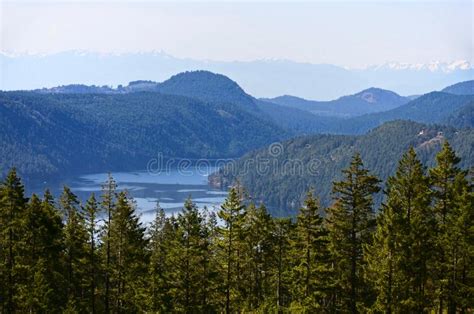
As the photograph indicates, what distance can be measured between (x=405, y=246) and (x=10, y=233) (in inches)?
1137

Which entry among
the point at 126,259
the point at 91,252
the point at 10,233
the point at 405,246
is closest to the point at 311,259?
the point at 405,246

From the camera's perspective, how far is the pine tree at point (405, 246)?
44.8 m

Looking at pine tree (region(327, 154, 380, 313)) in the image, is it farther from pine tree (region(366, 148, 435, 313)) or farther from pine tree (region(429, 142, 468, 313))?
pine tree (region(429, 142, 468, 313))

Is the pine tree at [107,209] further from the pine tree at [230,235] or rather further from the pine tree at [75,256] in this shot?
the pine tree at [230,235]

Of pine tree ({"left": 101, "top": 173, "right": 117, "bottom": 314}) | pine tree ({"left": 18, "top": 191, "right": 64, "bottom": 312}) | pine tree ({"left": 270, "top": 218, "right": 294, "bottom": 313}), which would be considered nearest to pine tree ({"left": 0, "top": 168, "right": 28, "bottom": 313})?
pine tree ({"left": 18, "top": 191, "right": 64, "bottom": 312})

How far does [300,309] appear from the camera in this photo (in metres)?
48.3

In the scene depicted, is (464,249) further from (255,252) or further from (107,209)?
(107,209)

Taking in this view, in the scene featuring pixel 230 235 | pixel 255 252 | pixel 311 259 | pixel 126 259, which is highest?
pixel 230 235

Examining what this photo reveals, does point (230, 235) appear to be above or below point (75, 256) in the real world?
above

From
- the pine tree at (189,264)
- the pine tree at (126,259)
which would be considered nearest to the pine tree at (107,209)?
the pine tree at (126,259)

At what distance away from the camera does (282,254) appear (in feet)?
187

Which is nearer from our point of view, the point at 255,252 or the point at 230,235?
the point at 230,235

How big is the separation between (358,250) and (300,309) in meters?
9.53

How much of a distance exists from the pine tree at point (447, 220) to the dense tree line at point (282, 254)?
3.3 inches
